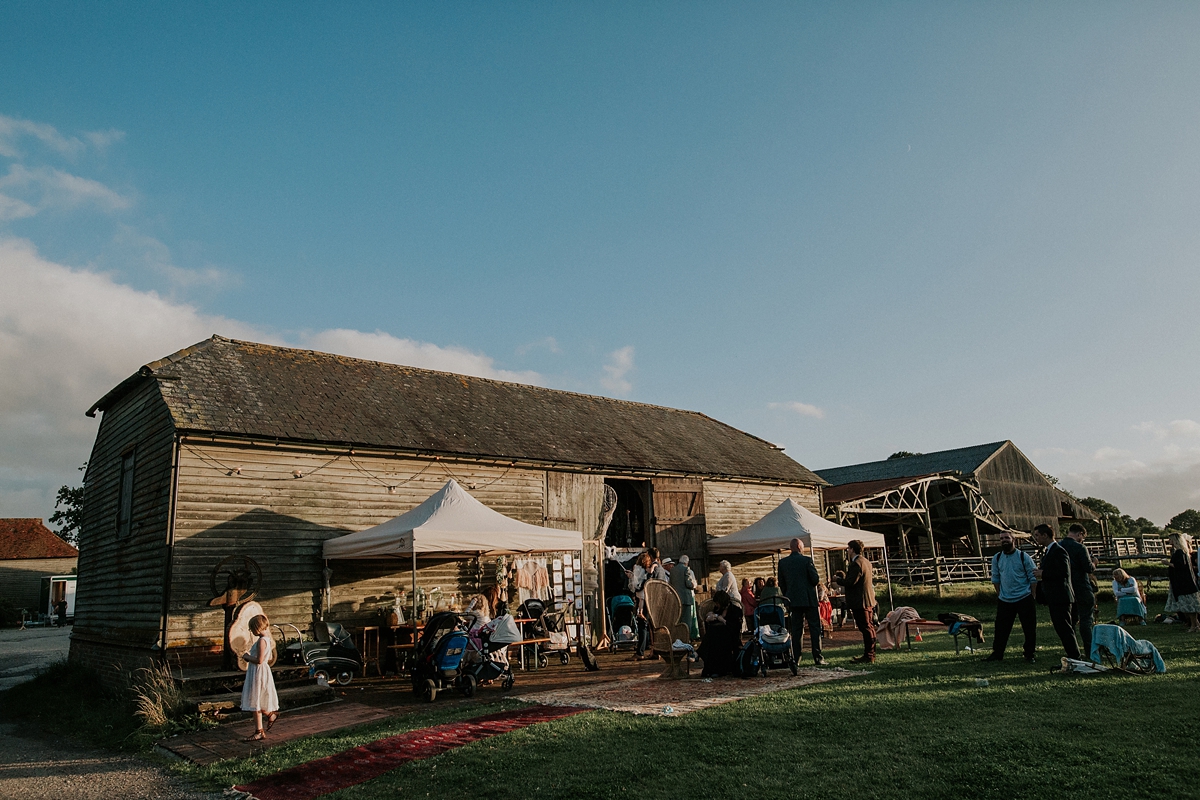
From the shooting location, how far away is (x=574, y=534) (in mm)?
12750

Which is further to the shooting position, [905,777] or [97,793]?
[97,793]

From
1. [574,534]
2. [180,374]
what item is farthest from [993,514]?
[180,374]

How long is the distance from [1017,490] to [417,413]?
36454 mm

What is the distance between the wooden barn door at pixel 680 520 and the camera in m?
17.1

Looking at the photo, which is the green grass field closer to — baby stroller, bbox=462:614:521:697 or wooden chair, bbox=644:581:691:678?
baby stroller, bbox=462:614:521:697

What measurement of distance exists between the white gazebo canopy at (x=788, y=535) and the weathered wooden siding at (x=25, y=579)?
37.5 meters

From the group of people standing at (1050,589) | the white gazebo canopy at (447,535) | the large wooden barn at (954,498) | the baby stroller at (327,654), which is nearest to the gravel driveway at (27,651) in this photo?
the baby stroller at (327,654)

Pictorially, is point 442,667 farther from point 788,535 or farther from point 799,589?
point 788,535

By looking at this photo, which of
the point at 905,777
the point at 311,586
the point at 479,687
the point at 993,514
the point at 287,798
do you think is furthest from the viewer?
the point at 993,514

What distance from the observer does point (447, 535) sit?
35.6ft

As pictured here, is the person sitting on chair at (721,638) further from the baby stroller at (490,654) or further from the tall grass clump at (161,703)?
the tall grass clump at (161,703)

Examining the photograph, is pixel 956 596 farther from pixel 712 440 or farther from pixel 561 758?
pixel 561 758

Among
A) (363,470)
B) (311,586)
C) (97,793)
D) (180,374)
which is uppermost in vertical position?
(180,374)

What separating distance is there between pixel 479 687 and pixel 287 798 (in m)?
4.58
